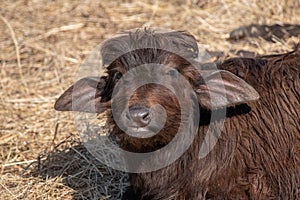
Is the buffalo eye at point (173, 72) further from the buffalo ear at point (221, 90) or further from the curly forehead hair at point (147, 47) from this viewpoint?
the buffalo ear at point (221, 90)

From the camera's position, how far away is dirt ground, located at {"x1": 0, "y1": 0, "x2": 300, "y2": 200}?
605cm

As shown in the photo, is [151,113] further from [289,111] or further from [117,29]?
[117,29]

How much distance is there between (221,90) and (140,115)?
70 cm

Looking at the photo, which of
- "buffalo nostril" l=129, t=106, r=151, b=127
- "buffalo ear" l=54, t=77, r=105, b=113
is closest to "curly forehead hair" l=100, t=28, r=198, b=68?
"buffalo ear" l=54, t=77, r=105, b=113

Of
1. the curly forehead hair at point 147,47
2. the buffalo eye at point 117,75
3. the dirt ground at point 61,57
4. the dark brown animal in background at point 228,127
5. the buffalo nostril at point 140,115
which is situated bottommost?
the dirt ground at point 61,57

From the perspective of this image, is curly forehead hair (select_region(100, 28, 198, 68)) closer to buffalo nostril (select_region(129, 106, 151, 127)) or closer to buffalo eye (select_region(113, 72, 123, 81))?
buffalo eye (select_region(113, 72, 123, 81))

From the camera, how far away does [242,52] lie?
25.6 feet

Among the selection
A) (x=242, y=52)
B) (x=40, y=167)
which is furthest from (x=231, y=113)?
(x=242, y=52)

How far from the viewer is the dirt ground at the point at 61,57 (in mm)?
6055

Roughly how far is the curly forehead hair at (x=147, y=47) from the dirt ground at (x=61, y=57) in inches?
51.1

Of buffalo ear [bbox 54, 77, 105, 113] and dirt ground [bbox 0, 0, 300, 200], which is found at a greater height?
buffalo ear [bbox 54, 77, 105, 113]

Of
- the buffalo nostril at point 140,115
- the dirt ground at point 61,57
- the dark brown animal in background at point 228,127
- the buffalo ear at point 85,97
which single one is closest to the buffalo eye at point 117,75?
the dark brown animal in background at point 228,127

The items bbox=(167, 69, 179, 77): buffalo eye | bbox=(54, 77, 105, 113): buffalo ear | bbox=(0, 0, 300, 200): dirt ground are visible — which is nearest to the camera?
bbox=(167, 69, 179, 77): buffalo eye

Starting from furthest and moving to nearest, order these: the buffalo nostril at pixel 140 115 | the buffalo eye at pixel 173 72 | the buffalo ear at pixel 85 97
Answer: the buffalo ear at pixel 85 97, the buffalo eye at pixel 173 72, the buffalo nostril at pixel 140 115
